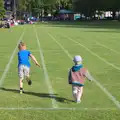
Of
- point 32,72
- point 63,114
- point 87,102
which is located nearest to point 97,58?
point 32,72

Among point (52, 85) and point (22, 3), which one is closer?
point (52, 85)

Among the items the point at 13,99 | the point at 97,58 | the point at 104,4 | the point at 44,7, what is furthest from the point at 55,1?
the point at 13,99

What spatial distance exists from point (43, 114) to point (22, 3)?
156250 mm

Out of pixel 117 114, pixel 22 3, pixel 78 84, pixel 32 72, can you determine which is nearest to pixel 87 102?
pixel 78 84

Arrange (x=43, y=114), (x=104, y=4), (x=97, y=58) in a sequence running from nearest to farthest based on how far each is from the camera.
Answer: (x=43, y=114), (x=97, y=58), (x=104, y=4)

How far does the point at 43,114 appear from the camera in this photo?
368 inches

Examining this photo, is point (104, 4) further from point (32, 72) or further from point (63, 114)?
point (63, 114)

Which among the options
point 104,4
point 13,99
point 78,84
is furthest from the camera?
point 104,4

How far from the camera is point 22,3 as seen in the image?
163625mm

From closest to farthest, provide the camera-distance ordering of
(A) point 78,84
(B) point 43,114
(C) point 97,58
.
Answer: (B) point 43,114 < (A) point 78,84 < (C) point 97,58

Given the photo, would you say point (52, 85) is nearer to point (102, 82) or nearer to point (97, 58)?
point (102, 82)

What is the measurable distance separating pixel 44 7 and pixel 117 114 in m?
157

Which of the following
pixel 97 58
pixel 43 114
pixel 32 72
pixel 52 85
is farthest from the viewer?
pixel 97 58

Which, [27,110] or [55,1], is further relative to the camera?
[55,1]
